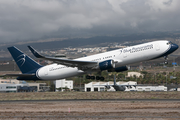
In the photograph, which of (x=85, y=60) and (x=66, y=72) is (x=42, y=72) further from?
(x=85, y=60)

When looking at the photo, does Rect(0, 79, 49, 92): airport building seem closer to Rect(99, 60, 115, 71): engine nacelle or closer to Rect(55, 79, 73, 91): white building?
Rect(55, 79, 73, 91): white building

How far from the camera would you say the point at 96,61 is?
50375 millimetres

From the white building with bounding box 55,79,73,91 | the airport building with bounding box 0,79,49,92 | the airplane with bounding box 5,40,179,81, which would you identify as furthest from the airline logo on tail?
the white building with bounding box 55,79,73,91

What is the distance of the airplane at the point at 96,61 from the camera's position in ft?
149

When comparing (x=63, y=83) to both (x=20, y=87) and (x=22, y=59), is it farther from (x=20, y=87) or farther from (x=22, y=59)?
(x=22, y=59)

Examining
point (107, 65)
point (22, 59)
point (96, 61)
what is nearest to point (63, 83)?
point (22, 59)

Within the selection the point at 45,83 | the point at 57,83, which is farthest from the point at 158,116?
the point at 45,83

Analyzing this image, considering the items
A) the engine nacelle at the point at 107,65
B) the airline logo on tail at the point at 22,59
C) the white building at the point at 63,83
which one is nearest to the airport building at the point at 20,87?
the white building at the point at 63,83

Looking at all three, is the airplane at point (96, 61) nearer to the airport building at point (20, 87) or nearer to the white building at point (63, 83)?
the airport building at point (20, 87)

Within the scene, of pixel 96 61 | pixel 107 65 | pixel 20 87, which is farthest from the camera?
pixel 20 87

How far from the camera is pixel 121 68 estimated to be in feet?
176

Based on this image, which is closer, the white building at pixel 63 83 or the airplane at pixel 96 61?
the airplane at pixel 96 61

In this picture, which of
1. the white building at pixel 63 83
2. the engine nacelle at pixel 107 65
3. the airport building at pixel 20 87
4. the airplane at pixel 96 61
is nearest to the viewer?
the airplane at pixel 96 61

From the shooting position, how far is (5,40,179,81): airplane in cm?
4556
